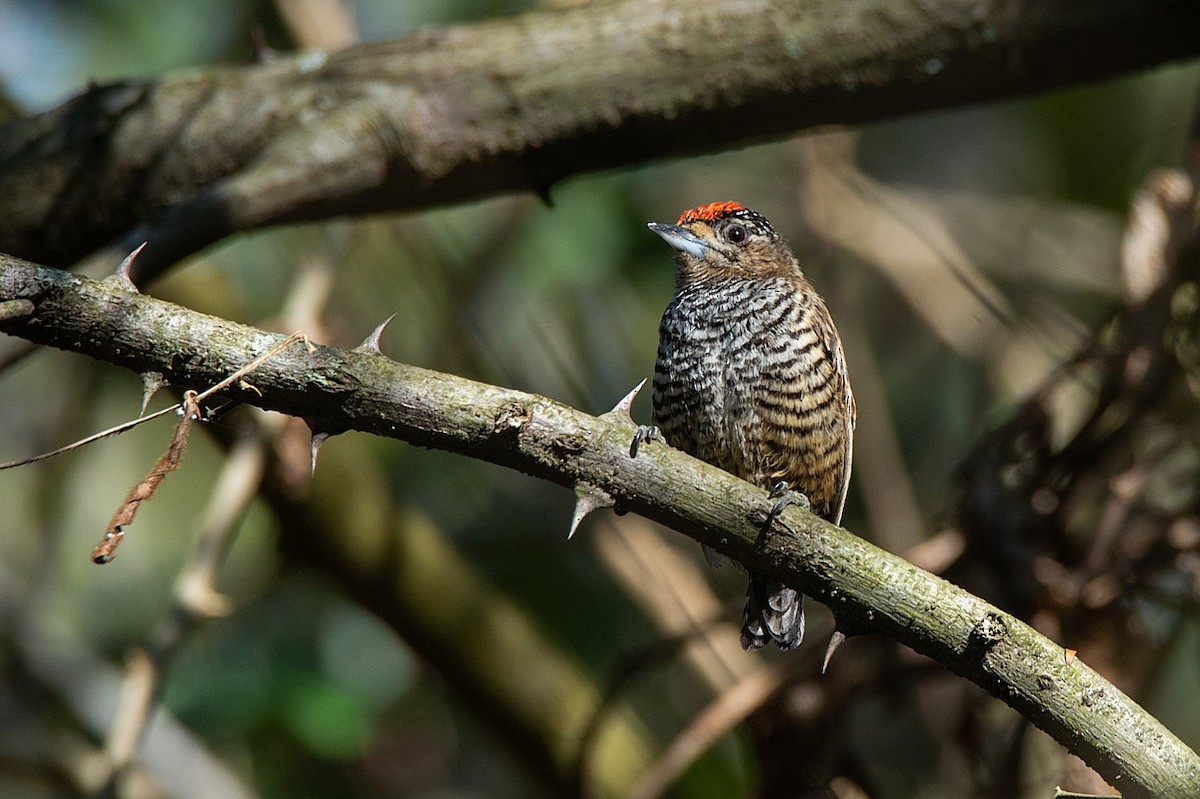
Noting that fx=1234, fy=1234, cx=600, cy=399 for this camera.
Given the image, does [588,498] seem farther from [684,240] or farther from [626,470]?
[684,240]

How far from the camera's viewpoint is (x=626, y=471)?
7.15 ft

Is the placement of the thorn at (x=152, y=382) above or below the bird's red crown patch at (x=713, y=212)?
above

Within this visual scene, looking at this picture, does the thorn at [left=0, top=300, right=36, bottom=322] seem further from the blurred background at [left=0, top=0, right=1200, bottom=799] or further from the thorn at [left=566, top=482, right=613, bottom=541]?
the blurred background at [left=0, top=0, right=1200, bottom=799]

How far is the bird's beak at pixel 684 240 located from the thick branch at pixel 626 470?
5.44 ft

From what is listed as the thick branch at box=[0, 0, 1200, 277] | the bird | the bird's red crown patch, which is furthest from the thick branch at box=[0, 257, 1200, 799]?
the bird's red crown patch

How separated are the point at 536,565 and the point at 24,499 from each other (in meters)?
2.41

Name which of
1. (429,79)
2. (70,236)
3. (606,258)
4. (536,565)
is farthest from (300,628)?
(429,79)

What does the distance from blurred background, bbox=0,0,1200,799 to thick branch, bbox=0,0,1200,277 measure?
0.32 m

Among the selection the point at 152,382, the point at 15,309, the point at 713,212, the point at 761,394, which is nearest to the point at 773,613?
the point at 761,394

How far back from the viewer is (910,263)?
6008 millimetres

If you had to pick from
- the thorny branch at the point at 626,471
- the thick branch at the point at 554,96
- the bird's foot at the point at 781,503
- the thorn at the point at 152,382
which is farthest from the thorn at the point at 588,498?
the thick branch at the point at 554,96

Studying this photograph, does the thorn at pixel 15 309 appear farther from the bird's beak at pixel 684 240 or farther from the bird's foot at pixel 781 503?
the bird's beak at pixel 684 240

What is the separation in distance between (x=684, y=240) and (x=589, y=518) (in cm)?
165

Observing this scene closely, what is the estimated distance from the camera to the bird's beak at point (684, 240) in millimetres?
3839
